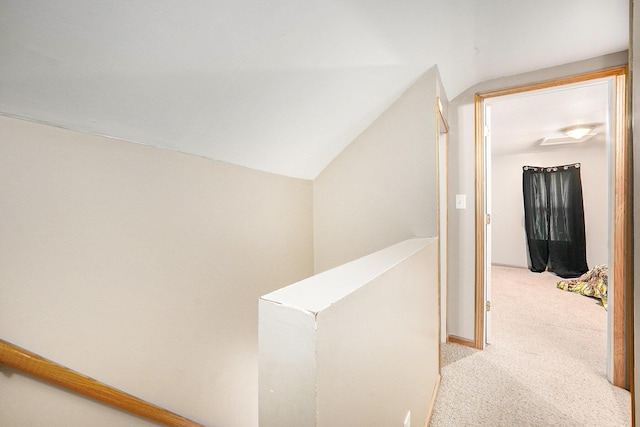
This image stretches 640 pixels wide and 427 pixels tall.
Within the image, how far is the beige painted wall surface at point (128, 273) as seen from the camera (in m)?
0.77

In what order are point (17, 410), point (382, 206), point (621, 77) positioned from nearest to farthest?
point (17, 410)
point (621, 77)
point (382, 206)

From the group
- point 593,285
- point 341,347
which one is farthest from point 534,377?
point 593,285

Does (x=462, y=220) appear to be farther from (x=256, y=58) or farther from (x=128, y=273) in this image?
(x=128, y=273)

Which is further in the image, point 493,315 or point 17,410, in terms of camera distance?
point 493,315

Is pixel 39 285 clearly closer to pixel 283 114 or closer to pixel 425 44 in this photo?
pixel 283 114

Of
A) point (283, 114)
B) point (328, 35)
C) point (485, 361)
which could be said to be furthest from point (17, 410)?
point (485, 361)

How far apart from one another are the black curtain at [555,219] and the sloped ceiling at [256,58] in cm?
367

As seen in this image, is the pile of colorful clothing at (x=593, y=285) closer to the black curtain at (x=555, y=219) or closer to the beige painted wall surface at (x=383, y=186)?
the black curtain at (x=555, y=219)

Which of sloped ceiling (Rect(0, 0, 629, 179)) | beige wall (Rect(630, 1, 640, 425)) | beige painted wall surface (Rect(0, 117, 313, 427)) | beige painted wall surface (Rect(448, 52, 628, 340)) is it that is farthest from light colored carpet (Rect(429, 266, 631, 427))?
sloped ceiling (Rect(0, 0, 629, 179))

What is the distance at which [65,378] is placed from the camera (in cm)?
74

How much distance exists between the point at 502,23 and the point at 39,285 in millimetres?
2329

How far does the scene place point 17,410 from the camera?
734 mm

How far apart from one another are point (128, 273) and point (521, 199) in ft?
19.7

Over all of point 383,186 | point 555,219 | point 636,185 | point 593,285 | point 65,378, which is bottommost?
point 593,285
